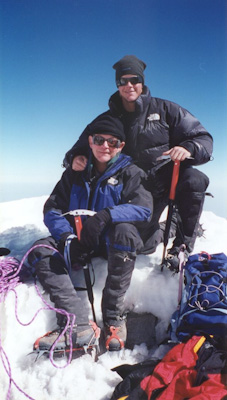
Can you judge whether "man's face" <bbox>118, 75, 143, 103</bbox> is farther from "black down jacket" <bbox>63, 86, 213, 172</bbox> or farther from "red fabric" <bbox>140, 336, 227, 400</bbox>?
"red fabric" <bbox>140, 336, 227, 400</bbox>

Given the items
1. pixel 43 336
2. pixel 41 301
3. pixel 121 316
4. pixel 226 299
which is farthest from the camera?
pixel 41 301

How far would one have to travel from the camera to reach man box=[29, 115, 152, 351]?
267cm

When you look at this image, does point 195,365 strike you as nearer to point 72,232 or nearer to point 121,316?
point 121,316

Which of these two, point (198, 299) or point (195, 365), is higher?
point (198, 299)

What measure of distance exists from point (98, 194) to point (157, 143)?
1066 millimetres

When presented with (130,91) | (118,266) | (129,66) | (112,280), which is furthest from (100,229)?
(129,66)

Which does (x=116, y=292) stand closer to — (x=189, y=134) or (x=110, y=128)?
(x=110, y=128)

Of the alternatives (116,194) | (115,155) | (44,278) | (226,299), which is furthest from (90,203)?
(226,299)

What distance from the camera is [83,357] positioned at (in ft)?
8.26

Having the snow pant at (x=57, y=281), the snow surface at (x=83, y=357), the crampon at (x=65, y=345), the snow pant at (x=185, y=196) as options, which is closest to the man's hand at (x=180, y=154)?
the snow pant at (x=185, y=196)

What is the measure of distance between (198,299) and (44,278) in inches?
58.6

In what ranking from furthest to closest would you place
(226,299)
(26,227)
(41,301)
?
(26,227), (41,301), (226,299)

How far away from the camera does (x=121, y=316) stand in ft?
9.18

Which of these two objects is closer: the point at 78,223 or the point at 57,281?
the point at 57,281
